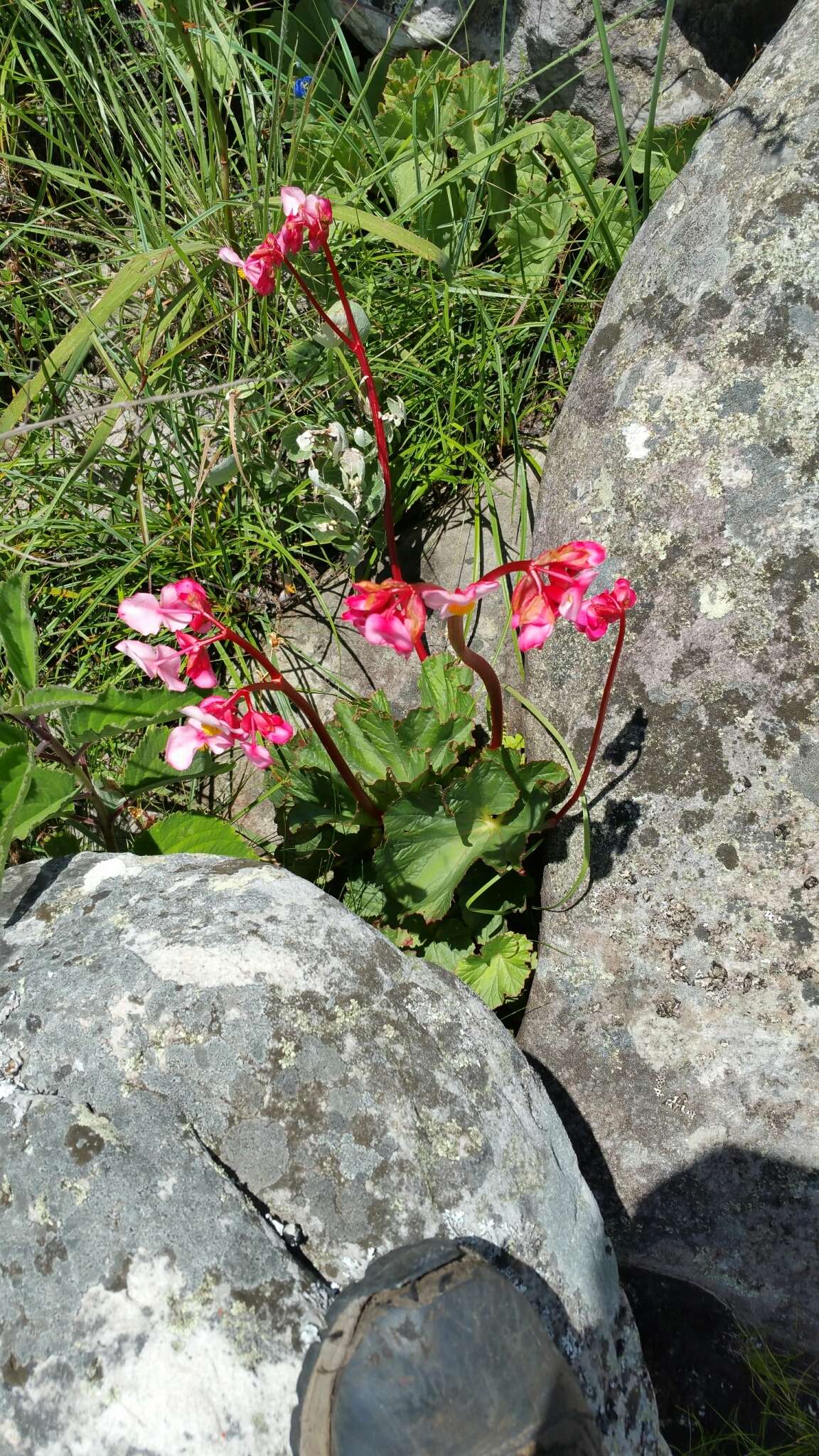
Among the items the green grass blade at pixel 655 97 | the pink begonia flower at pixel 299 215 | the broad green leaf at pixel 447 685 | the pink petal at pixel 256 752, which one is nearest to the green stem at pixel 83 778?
the pink petal at pixel 256 752

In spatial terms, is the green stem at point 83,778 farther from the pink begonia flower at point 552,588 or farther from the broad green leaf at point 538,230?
the broad green leaf at point 538,230

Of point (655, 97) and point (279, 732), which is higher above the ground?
point (655, 97)

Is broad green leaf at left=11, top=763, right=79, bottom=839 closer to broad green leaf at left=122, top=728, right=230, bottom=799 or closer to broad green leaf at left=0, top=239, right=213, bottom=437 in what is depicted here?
broad green leaf at left=122, top=728, right=230, bottom=799

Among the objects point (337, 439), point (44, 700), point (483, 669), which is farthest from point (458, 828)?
point (337, 439)

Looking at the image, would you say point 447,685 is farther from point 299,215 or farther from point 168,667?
point 299,215

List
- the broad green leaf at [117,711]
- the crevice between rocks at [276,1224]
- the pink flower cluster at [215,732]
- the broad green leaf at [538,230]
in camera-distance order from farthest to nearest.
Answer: the broad green leaf at [538,230] < the broad green leaf at [117,711] < the pink flower cluster at [215,732] < the crevice between rocks at [276,1224]

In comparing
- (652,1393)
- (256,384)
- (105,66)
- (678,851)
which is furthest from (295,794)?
(105,66)
